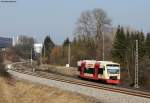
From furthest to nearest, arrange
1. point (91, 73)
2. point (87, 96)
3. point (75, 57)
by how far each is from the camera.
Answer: point (75, 57) < point (91, 73) < point (87, 96)

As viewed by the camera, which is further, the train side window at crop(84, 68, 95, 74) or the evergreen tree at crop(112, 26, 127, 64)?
the evergreen tree at crop(112, 26, 127, 64)

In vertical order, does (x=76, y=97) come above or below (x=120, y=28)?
below

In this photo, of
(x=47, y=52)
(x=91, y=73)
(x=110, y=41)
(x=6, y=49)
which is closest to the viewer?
(x=91, y=73)

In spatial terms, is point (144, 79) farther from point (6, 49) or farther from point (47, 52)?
point (6, 49)

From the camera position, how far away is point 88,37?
121 meters

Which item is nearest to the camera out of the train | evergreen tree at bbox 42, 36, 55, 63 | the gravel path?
the gravel path

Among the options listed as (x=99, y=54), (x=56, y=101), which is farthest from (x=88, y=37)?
(x=56, y=101)

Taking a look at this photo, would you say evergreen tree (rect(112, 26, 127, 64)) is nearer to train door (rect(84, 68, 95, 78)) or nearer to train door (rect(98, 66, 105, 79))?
train door (rect(84, 68, 95, 78))

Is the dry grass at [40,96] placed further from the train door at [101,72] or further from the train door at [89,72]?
the train door at [89,72]

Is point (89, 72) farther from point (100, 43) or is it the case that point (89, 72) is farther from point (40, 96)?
point (100, 43)

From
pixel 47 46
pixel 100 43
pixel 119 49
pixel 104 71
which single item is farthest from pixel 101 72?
pixel 47 46

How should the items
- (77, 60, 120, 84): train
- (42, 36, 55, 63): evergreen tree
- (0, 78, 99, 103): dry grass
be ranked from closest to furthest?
1. (0, 78, 99, 103): dry grass
2. (77, 60, 120, 84): train
3. (42, 36, 55, 63): evergreen tree

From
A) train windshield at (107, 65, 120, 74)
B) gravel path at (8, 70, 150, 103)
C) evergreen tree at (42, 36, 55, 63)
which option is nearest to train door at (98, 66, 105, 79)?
train windshield at (107, 65, 120, 74)

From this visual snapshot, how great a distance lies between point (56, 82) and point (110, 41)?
76467 millimetres
